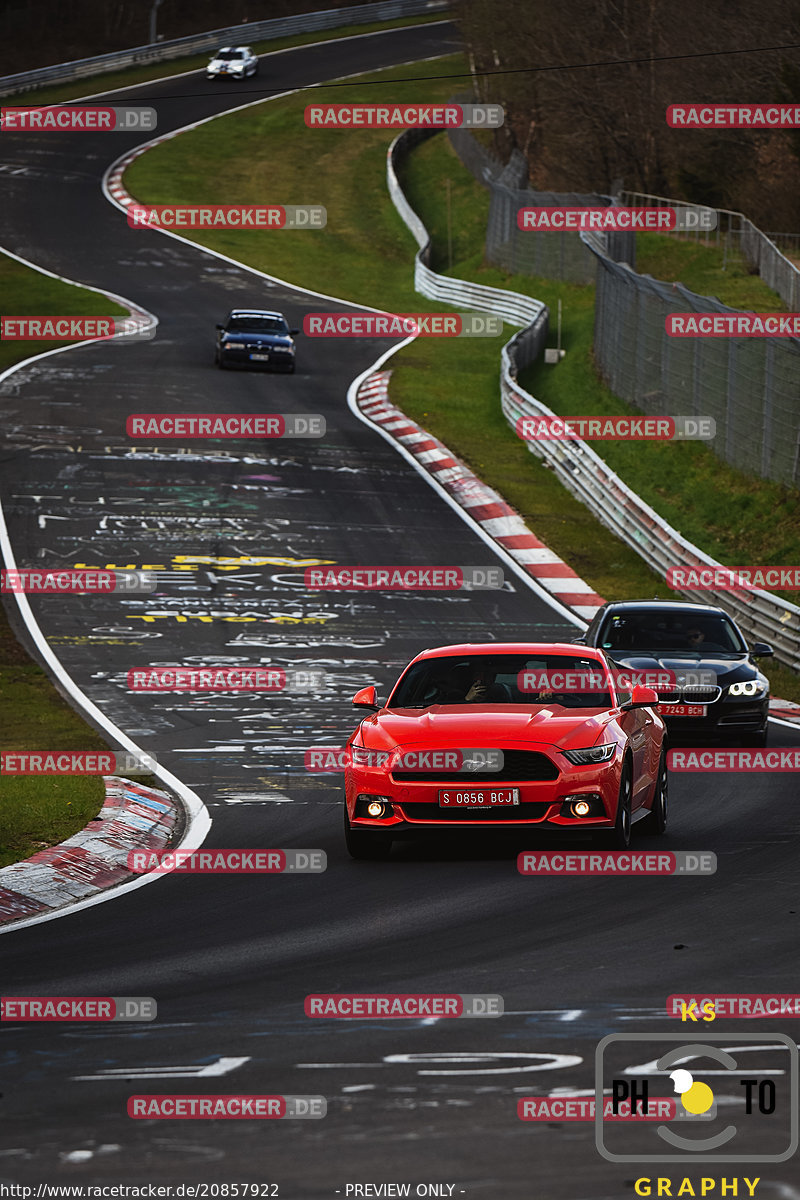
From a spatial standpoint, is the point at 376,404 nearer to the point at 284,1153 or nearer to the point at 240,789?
the point at 240,789

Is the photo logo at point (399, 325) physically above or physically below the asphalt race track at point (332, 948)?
→ above

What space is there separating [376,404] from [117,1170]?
3672 cm

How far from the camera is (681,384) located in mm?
33906

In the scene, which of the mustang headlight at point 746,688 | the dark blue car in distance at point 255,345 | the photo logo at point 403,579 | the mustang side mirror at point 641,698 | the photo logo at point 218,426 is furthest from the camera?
the dark blue car in distance at point 255,345

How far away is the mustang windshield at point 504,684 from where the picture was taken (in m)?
12.7

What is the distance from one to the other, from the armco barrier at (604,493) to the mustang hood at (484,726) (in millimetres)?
11199

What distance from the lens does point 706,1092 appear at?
6352 millimetres

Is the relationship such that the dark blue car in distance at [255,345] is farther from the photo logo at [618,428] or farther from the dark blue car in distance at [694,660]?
the dark blue car in distance at [694,660]

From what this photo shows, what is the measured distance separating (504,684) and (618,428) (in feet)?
81.7

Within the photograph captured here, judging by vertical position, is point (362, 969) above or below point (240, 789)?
above

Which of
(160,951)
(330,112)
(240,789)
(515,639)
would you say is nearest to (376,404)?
(515,639)

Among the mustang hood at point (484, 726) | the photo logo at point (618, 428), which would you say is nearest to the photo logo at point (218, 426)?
the photo logo at point (618, 428)

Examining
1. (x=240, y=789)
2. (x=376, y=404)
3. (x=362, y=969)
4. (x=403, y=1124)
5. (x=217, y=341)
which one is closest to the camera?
(x=403, y=1124)

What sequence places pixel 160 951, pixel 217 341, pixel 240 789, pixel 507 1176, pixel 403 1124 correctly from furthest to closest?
pixel 217 341 → pixel 240 789 → pixel 160 951 → pixel 403 1124 → pixel 507 1176
